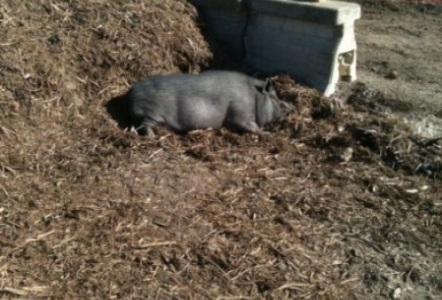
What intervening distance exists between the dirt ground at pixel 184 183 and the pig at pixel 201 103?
13 cm

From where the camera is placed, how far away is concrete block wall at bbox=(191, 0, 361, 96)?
242 inches

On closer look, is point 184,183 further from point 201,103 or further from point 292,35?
point 292,35

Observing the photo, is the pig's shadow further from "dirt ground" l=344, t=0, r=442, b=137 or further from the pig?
"dirt ground" l=344, t=0, r=442, b=137

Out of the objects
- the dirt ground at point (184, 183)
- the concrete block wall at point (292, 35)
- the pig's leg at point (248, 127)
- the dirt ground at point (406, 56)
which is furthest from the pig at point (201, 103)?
the dirt ground at point (406, 56)

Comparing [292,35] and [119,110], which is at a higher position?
[292,35]

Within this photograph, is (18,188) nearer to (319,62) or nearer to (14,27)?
(14,27)

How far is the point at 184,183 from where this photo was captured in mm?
4617

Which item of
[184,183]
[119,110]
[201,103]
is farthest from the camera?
[119,110]

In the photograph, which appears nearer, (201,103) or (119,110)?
(201,103)

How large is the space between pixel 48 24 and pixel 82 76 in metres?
0.60

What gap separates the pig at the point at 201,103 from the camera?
545 centimetres

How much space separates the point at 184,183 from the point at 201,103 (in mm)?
1147

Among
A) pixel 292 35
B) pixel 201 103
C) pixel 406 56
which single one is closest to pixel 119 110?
pixel 201 103

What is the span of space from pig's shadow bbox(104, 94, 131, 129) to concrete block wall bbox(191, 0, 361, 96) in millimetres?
1685
